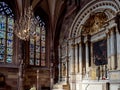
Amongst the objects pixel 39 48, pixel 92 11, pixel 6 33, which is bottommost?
pixel 39 48

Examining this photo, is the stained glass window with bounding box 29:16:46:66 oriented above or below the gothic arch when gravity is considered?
below

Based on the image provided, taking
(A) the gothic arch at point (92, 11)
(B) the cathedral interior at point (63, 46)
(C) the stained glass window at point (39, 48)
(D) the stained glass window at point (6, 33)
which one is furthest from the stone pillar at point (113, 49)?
(D) the stained glass window at point (6, 33)

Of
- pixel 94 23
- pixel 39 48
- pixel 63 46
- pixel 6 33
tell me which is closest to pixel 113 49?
pixel 94 23

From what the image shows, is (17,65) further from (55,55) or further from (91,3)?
(91,3)

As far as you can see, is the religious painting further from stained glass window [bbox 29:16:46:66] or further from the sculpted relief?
stained glass window [bbox 29:16:46:66]

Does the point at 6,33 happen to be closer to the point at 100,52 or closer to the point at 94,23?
the point at 94,23

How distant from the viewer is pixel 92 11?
44.1ft

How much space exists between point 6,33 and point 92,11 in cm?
619

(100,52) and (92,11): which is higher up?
(92,11)

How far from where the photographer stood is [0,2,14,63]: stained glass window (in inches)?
614

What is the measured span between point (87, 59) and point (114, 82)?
133 inches

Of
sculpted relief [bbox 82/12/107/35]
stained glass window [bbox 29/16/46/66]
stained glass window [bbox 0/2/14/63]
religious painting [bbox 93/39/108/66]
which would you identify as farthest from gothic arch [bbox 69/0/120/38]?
stained glass window [bbox 0/2/14/63]

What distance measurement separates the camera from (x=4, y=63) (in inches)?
603

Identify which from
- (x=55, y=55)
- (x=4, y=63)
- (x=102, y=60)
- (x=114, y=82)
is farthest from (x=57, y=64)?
(x=114, y=82)
